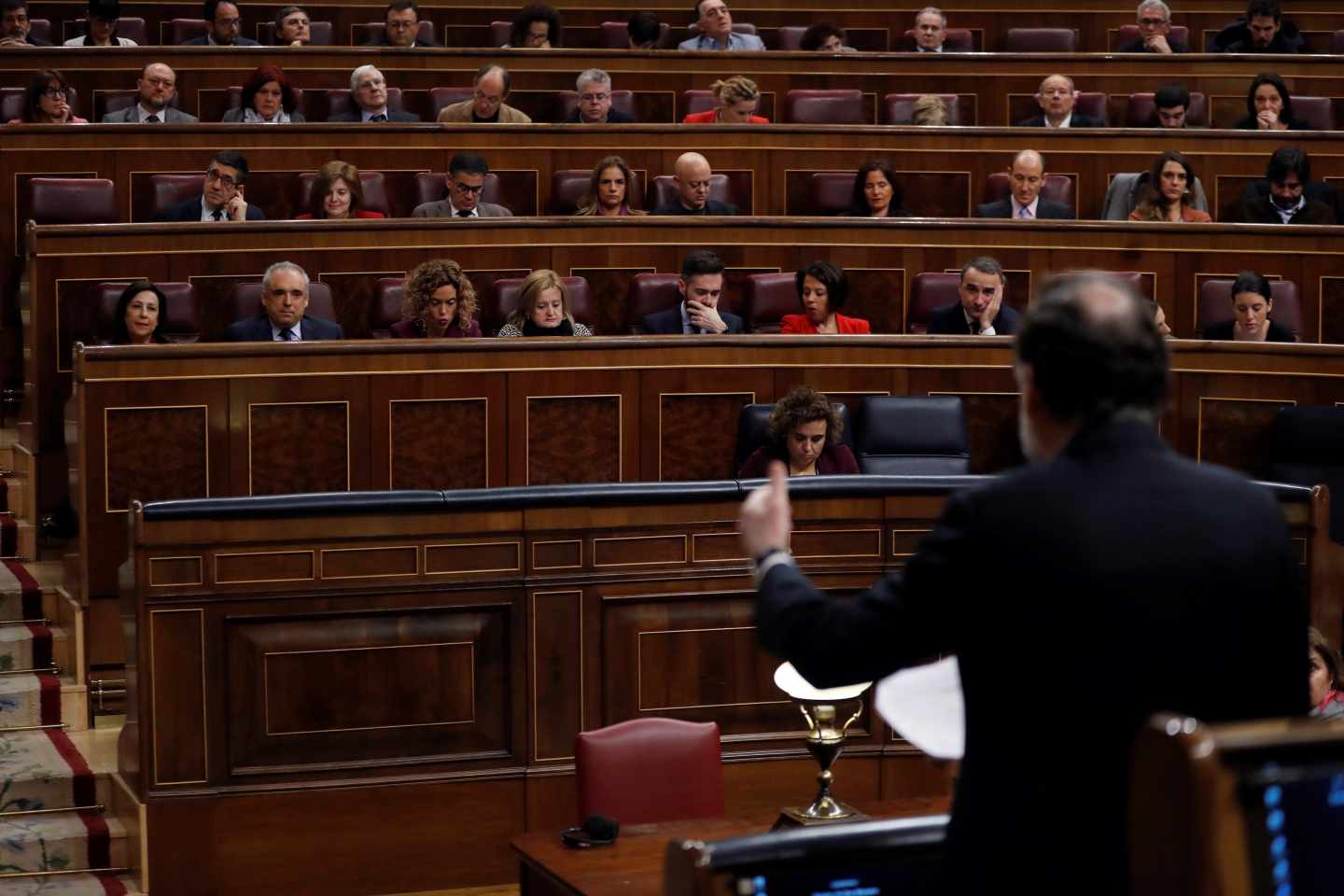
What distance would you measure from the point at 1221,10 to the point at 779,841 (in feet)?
20.9

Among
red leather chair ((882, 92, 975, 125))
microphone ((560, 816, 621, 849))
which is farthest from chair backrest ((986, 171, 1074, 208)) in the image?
microphone ((560, 816, 621, 849))

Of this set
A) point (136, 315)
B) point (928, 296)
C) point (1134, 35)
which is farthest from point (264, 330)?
point (1134, 35)

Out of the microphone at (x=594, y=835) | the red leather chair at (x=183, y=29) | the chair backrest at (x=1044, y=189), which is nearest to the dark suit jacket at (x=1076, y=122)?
the chair backrest at (x=1044, y=189)

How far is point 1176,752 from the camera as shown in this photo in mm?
825

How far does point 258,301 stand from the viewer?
166 inches

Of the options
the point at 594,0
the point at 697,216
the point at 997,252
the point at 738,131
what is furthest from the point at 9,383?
the point at 594,0

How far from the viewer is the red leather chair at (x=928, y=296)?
4539mm

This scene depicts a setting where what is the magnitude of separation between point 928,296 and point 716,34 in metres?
1.86

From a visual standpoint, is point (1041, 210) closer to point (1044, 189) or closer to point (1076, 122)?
point (1044, 189)

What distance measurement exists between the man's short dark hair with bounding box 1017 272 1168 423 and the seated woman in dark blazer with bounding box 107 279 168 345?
3042 millimetres

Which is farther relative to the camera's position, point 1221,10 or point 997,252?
point 1221,10

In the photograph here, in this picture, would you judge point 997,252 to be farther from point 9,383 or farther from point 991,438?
point 9,383

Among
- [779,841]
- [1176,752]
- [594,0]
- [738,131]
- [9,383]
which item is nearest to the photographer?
[1176,752]

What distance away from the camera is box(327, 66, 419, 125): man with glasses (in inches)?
208
